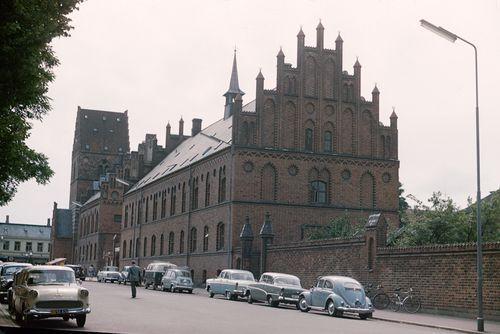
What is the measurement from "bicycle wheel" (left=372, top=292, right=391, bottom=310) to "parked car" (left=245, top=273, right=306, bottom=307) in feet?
11.6

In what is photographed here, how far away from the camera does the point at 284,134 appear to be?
49.7 m

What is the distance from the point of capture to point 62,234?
4611 inches

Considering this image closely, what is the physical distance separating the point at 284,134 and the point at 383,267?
62.2ft

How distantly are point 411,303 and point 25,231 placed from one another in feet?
438

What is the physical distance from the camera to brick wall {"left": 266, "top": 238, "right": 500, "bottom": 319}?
25906 millimetres

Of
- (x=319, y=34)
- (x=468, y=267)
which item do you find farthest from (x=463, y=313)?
(x=319, y=34)

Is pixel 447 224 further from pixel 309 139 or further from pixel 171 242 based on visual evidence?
pixel 171 242

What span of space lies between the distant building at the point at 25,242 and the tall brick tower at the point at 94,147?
37381mm

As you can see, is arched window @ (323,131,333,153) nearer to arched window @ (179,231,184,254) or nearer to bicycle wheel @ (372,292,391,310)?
arched window @ (179,231,184,254)

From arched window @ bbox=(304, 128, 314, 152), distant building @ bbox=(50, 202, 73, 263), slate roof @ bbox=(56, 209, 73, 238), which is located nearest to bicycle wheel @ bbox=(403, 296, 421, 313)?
arched window @ bbox=(304, 128, 314, 152)

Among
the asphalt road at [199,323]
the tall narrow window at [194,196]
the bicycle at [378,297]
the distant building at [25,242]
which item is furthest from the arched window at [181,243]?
the distant building at [25,242]

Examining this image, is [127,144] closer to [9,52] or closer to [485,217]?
[485,217]

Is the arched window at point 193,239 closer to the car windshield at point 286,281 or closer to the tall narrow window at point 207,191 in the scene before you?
the tall narrow window at point 207,191

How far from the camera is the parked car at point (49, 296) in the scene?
58.7 feet
